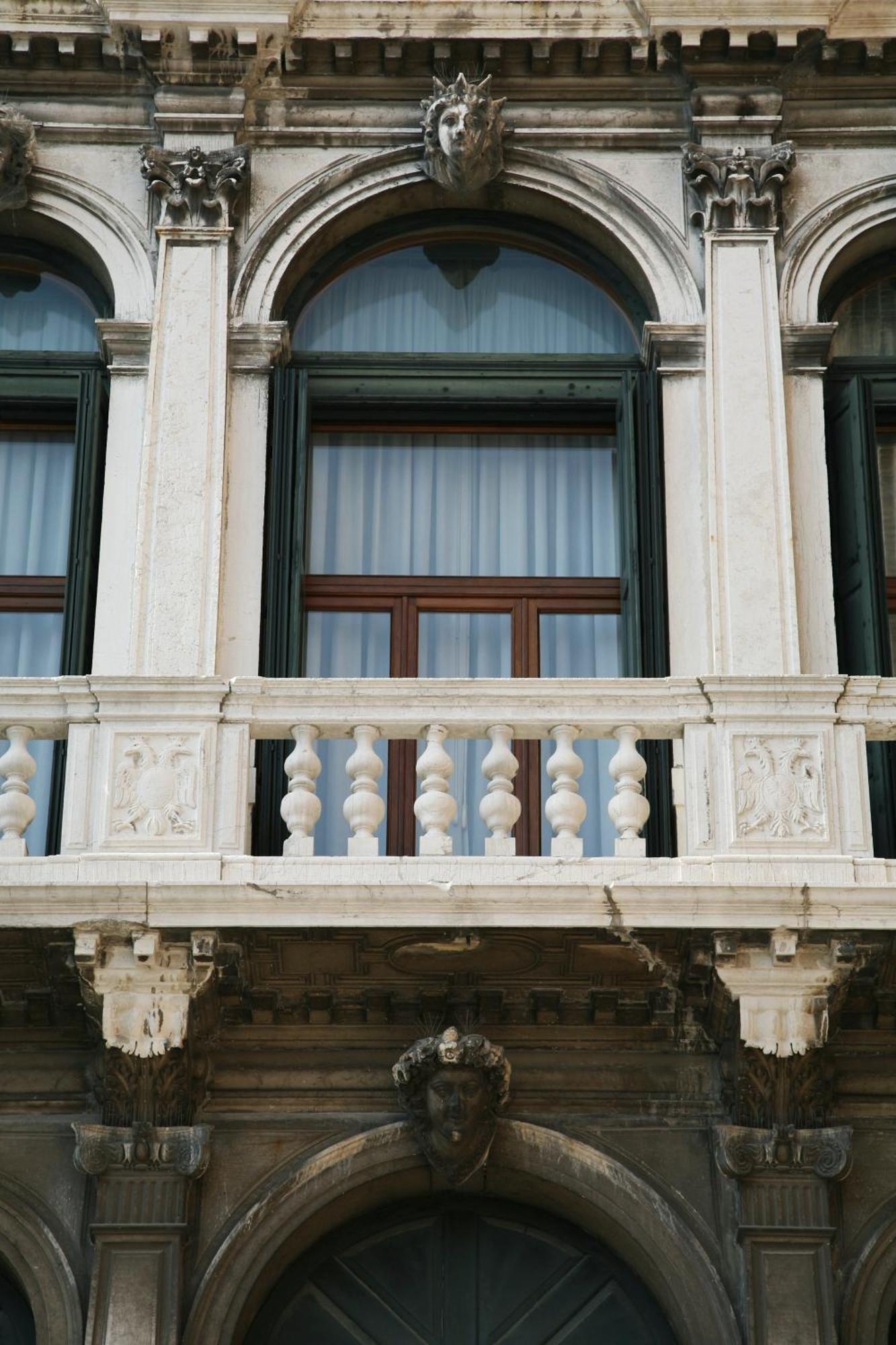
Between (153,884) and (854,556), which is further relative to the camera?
(854,556)

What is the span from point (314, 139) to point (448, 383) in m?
1.71

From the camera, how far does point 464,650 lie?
489 inches

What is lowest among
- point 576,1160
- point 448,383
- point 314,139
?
point 576,1160

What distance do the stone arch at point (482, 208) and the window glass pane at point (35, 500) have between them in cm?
133

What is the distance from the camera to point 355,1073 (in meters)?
10.8

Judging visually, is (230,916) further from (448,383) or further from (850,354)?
(850,354)

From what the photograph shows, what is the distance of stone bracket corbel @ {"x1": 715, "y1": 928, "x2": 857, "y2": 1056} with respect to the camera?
33.2 ft

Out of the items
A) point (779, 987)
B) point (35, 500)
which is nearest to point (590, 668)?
point (779, 987)

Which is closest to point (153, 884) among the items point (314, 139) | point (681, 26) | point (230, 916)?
point (230, 916)

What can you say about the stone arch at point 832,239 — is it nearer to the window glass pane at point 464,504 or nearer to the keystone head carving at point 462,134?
the window glass pane at point 464,504

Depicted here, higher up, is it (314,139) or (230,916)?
(314,139)

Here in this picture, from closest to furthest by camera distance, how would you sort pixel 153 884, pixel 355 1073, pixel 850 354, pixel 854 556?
pixel 153 884, pixel 355 1073, pixel 854 556, pixel 850 354

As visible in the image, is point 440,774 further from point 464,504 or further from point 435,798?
point 464,504

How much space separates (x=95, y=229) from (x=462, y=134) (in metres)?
2.19
